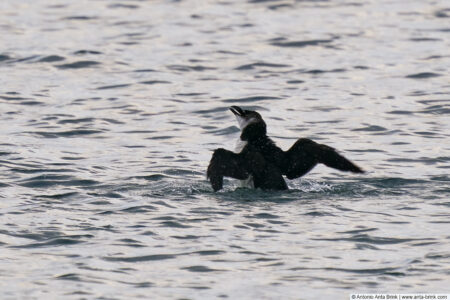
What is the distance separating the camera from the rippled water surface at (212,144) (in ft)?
33.8

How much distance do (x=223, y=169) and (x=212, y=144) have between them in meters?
3.36

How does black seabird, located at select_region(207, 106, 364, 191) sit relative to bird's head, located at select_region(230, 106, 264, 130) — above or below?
below

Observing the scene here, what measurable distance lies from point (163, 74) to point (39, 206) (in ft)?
24.8

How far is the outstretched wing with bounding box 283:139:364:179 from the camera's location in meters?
13.0

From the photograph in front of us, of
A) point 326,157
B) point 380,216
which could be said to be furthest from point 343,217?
point 326,157

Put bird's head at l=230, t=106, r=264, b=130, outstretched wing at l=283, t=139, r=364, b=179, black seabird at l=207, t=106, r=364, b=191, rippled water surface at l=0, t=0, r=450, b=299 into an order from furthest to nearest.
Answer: bird's head at l=230, t=106, r=264, b=130
outstretched wing at l=283, t=139, r=364, b=179
black seabird at l=207, t=106, r=364, b=191
rippled water surface at l=0, t=0, r=450, b=299

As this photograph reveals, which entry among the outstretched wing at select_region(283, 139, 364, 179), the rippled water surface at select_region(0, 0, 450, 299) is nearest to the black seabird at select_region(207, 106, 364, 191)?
the outstretched wing at select_region(283, 139, 364, 179)

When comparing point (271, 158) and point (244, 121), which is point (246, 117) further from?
point (271, 158)

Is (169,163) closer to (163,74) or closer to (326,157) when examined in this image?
(326,157)

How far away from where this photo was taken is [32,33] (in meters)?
22.6

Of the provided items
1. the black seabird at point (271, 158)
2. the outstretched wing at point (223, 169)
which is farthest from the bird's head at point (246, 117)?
the outstretched wing at point (223, 169)

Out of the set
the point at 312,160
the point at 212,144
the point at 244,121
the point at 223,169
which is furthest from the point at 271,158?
the point at 212,144

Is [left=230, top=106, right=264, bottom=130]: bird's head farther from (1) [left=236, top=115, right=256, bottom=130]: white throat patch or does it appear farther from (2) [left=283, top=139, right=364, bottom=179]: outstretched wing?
(2) [left=283, top=139, right=364, bottom=179]: outstretched wing

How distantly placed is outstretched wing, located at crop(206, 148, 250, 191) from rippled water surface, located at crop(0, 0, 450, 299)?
28cm
